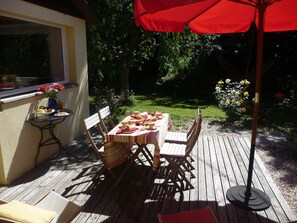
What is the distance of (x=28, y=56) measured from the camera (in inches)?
222

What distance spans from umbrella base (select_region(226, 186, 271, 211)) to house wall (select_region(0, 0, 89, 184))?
11.3 ft

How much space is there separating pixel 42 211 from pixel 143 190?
1772 mm

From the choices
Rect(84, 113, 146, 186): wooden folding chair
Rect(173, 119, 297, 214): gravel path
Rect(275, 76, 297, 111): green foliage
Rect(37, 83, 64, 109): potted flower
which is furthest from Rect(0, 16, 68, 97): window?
Rect(275, 76, 297, 111): green foliage

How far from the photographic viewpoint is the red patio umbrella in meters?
3.43

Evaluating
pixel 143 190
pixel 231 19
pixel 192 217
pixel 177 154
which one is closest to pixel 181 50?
pixel 231 19

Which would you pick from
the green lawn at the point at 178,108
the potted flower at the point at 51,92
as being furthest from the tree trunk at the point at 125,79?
the potted flower at the point at 51,92

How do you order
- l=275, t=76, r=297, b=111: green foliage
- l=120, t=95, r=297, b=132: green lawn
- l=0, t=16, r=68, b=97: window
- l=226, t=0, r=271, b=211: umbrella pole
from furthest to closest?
l=275, t=76, r=297, b=111: green foliage < l=120, t=95, r=297, b=132: green lawn < l=0, t=16, r=68, b=97: window < l=226, t=0, r=271, b=211: umbrella pole

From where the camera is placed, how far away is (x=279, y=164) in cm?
538

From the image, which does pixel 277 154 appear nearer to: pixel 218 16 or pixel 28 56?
pixel 218 16

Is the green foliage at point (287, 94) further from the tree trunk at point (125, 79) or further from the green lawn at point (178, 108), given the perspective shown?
the tree trunk at point (125, 79)

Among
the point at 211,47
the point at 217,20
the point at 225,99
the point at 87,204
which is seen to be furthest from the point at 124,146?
the point at 211,47

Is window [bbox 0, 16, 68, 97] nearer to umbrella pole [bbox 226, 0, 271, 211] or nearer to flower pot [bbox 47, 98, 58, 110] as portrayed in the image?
flower pot [bbox 47, 98, 58, 110]

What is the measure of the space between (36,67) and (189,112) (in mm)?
6004

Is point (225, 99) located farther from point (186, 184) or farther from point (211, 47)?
point (211, 47)
